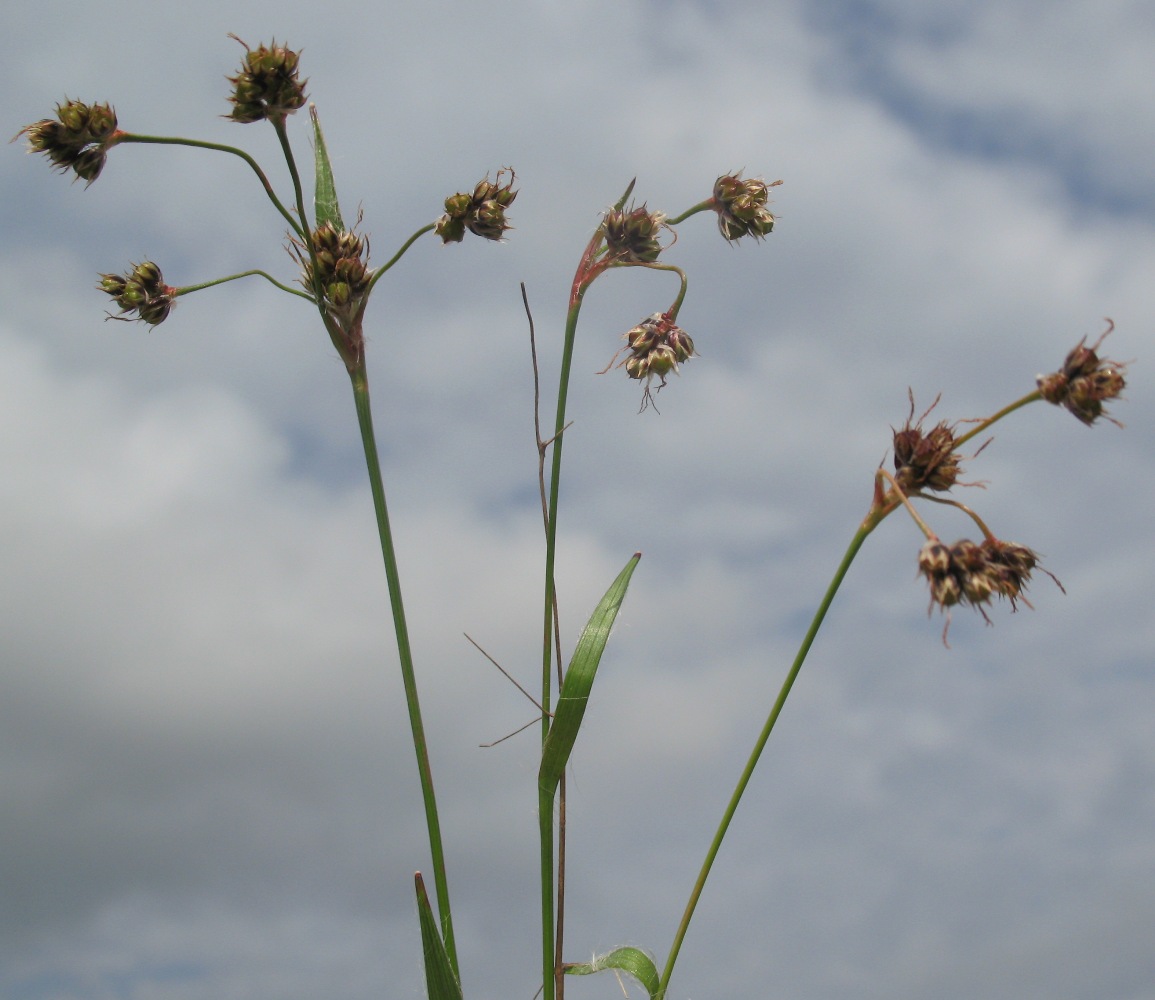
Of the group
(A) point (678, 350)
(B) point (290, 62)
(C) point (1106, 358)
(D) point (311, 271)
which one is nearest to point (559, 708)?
(A) point (678, 350)

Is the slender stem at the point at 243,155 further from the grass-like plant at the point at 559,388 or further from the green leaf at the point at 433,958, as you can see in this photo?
the green leaf at the point at 433,958

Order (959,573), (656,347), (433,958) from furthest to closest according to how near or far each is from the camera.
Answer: (656,347), (433,958), (959,573)

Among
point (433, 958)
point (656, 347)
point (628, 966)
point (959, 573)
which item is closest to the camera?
point (959, 573)

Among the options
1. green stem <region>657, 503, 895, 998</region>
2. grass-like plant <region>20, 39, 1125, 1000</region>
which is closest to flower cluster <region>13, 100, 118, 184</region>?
grass-like plant <region>20, 39, 1125, 1000</region>

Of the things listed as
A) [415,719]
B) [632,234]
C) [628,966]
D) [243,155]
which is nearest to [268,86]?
[243,155]

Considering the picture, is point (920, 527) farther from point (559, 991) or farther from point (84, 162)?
point (84, 162)

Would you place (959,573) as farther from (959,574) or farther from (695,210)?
(695,210)

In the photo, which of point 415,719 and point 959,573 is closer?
point 959,573

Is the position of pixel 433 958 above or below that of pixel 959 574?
below
